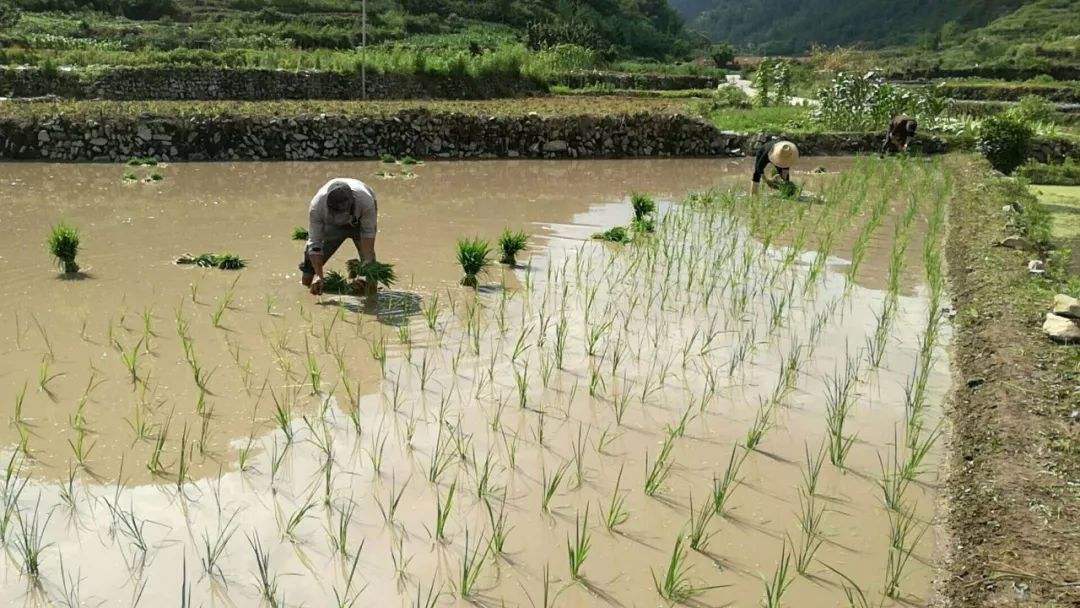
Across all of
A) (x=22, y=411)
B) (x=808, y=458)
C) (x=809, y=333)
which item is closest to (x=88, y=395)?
(x=22, y=411)

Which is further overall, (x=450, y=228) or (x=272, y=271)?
(x=450, y=228)

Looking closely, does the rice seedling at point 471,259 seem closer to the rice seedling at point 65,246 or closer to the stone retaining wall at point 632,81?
the rice seedling at point 65,246

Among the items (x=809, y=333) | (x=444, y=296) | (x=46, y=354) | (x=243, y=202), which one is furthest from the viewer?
(x=243, y=202)

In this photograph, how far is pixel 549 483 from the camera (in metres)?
3.25

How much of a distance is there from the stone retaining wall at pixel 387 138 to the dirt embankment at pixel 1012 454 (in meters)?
8.14

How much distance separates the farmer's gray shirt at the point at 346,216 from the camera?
5.28 meters

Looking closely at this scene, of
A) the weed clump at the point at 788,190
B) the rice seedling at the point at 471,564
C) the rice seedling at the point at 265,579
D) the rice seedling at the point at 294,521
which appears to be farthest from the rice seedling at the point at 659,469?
the weed clump at the point at 788,190

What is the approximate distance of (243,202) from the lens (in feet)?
29.1

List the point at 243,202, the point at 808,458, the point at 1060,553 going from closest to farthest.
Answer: the point at 1060,553 < the point at 808,458 < the point at 243,202

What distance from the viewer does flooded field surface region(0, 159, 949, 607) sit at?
269 centimetres

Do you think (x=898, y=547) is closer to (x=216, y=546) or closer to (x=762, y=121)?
(x=216, y=546)

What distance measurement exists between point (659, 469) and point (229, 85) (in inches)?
637

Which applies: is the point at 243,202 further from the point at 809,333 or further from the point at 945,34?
the point at 945,34

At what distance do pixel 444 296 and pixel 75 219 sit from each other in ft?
14.1
